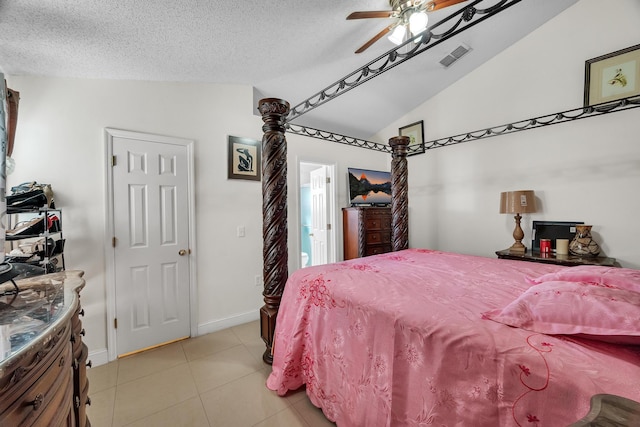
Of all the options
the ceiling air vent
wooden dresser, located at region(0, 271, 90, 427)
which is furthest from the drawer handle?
the ceiling air vent

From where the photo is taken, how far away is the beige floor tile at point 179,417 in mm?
1519

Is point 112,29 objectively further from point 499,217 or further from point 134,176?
point 499,217

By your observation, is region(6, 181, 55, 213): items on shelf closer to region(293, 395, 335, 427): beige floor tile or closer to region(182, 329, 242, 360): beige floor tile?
region(182, 329, 242, 360): beige floor tile

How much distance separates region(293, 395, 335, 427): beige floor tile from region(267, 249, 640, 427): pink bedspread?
0.07 metres

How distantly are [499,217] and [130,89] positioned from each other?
4.38 meters

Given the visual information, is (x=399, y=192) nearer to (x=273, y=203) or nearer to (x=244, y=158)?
(x=273, y=203)

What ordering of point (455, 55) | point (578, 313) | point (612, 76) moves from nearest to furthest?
point (578, 313), point (612, 76), point (455, 55)

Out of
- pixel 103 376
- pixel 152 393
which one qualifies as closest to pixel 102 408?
pixel 152 393

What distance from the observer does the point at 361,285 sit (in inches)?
58.3

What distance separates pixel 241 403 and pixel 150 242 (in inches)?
64.3

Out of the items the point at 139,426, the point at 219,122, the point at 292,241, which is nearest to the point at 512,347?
the point at 139,426

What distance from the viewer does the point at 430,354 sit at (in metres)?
1.01

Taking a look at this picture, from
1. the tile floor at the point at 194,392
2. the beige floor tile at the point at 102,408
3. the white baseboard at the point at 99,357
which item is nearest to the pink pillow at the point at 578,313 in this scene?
the tile floor at the point at 194,392

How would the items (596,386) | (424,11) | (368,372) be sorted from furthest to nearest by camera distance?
(424,11) < (368,372) < (596,386)
